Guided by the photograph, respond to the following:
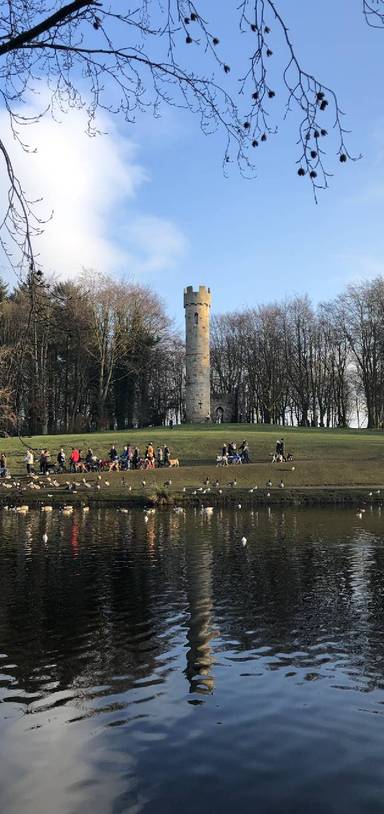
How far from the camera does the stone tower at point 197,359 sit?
76.3 metres

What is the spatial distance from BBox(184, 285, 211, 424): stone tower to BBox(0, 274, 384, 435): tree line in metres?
4.21

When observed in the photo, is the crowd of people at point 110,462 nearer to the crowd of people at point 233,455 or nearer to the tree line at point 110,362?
the crowd of people at point 233,455

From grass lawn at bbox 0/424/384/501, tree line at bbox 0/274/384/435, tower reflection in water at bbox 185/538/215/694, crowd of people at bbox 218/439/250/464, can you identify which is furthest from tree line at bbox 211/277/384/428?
tower reflection in water at bbox 185/538/215/694

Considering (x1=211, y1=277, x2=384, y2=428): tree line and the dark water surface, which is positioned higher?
(x1=211, y1=277, x2=384, y2=428): tree line

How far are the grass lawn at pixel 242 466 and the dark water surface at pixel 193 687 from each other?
18936 millimetres

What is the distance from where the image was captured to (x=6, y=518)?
2850 centimetres

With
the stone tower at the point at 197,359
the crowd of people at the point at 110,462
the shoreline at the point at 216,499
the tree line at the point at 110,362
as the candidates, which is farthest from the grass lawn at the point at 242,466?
the stone tower at the point at 197,359

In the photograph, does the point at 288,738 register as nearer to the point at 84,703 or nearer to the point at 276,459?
the point at 84,703

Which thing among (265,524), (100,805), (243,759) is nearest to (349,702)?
(243,759)

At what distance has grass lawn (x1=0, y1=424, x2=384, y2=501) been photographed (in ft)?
120

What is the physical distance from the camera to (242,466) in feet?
134

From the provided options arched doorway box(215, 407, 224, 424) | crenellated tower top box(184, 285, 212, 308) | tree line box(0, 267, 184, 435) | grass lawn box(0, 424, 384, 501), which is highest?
crenellated tower top box(184, 285, 212, 308)

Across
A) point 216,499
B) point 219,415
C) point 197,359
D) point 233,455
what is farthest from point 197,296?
point 216,499

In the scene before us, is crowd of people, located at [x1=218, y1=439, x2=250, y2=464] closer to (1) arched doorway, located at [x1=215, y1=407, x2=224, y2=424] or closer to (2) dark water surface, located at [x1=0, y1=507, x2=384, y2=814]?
(2) dark water surface, located at [x1=0, y1=507, x2=384, y2=814]
